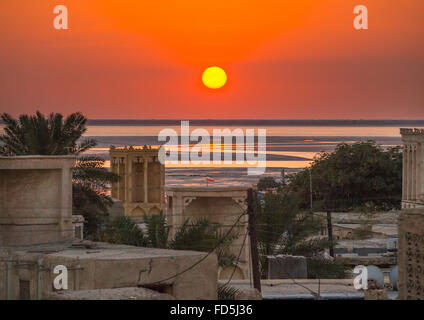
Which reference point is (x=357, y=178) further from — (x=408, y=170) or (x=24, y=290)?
(x=24, y=290)

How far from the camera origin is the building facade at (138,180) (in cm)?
4069

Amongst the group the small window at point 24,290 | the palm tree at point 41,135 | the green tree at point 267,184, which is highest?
the palm tree at point 41,135

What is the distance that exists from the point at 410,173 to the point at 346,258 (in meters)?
15.5

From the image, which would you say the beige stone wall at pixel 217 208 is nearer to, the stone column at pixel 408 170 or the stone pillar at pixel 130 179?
the stone column at pixel 408 170

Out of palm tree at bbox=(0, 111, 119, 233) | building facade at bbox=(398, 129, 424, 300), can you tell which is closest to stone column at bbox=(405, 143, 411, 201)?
palm tree at bbox=(0, 111, 119, 233)

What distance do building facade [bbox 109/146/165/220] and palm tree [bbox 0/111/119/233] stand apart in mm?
13981

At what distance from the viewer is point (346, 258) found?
2314 centimetres

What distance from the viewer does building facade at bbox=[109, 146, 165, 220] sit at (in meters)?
40.7

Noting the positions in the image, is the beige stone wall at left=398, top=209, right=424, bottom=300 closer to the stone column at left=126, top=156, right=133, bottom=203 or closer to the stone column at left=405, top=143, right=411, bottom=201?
the stone column at left=405, top=143, right=411, bottom=201

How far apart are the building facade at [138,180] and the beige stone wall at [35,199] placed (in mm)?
24172

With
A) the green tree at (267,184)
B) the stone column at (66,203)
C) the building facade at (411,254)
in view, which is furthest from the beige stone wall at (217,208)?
the green tree at (267,184)

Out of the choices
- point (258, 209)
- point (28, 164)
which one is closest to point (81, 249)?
point (28, 164)
